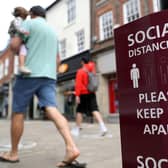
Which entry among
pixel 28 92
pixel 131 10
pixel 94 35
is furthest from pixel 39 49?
pixel 94 35

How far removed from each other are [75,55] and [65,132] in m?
15.7

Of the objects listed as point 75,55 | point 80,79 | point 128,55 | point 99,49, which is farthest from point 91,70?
point 75,55

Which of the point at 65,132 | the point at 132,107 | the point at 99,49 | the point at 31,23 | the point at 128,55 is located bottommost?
the point at 65,132

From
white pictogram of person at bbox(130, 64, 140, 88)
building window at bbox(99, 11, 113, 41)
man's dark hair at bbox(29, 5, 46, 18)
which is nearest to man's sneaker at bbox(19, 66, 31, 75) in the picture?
man's dark hair at bbox(29, 5, 46, 18)

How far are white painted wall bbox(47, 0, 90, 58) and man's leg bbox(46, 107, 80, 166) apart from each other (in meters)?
14.8

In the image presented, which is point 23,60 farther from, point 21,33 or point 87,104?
point 87,104

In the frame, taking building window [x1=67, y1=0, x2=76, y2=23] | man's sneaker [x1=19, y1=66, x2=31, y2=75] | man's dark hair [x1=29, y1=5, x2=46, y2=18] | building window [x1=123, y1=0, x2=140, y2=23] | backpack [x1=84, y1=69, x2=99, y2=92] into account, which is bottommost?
man's sneaker [x1=19, y1=66, x2=31, y2=75]

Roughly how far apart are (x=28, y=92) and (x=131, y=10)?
13.4 metres

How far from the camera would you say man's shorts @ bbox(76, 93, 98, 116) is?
21.7 feet

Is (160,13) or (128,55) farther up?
(160,13)

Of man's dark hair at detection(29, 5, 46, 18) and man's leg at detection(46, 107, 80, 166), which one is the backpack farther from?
man's leg at detection(46, 107, 80, 166)

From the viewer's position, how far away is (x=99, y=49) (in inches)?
653

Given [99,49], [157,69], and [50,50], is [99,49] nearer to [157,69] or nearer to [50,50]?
[50,50]

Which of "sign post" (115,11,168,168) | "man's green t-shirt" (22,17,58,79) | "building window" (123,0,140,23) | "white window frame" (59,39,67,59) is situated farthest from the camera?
"white window frame" (59,39,67,59)
